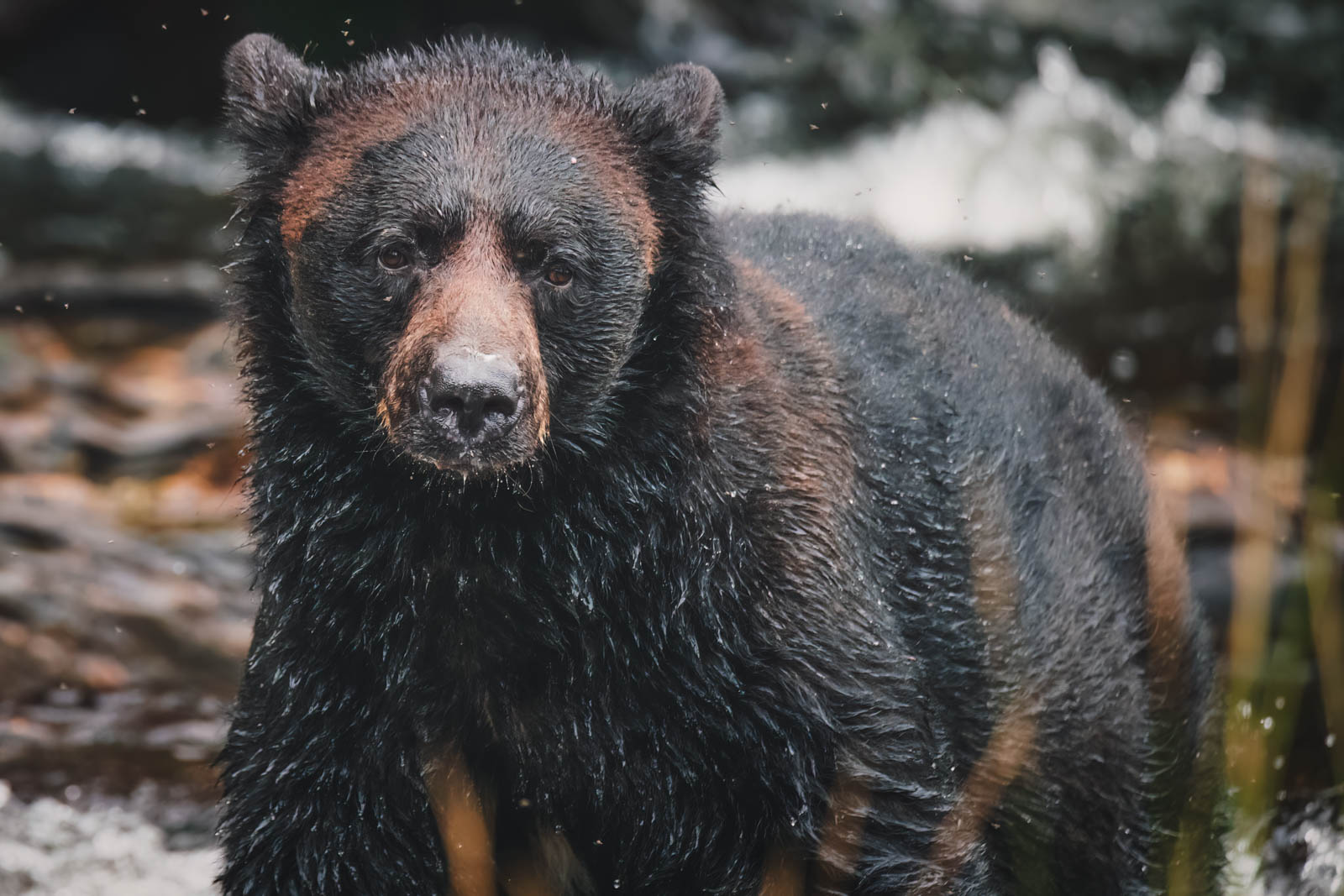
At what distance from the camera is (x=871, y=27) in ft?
49.0

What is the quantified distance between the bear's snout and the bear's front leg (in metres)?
0.90

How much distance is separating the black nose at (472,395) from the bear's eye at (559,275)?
0.55 m

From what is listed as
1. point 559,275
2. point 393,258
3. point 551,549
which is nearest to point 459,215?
point 393,258

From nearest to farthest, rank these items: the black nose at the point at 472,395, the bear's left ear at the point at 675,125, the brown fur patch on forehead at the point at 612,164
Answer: the black nose at the point at 472,395 → the brown fur patch on forehead at the point at 612,164 → the bear's left ear at the point at 675,125

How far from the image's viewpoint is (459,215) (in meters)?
4.16

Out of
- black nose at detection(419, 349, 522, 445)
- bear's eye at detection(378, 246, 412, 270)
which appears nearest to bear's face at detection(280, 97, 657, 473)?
bear's eye at detection(378, 246, 412, 270)

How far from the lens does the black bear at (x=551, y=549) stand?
424cm

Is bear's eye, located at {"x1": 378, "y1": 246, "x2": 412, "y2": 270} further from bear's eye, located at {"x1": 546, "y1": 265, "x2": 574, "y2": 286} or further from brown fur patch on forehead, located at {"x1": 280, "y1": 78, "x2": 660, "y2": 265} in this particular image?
bear's eye, located at {"x1": 546, "y1": 265, "x2": 574, "y2": 286}

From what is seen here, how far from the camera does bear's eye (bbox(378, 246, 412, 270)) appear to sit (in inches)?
165

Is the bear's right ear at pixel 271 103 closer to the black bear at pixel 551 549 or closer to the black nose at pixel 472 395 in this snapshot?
the black bear at pixel 551 549

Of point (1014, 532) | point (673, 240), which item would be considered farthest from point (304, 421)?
point (1014, 532)

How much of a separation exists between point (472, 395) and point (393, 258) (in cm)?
69

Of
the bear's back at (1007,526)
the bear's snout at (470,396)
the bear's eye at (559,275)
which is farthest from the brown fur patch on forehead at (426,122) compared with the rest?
the bear's snout at (470,396)

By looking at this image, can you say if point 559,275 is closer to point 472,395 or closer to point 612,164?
point 612,164
